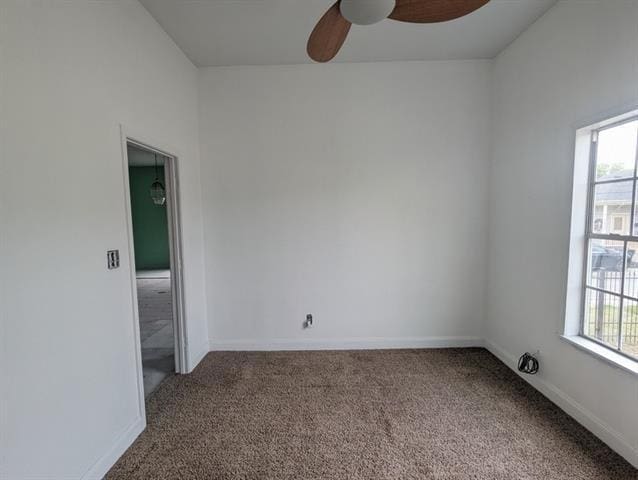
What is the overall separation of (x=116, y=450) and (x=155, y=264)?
7.55m

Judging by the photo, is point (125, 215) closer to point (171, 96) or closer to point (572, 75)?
point (171, 96)

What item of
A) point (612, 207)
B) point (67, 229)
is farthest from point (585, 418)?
point (67, 229)

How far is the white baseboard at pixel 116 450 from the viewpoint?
5.24 ft

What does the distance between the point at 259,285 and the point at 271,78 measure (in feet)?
7.11

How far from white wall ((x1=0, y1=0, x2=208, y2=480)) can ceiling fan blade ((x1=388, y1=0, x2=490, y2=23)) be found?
1676 millimetres

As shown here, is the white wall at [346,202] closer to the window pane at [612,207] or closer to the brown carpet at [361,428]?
the brown carpet at [361,428]

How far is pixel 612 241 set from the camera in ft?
6.16

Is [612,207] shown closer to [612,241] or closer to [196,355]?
[612,241]

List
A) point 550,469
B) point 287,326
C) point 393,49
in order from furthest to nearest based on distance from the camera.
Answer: point 287,326 < point 393,49 < point 550,469

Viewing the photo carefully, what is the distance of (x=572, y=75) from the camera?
79.2 inches

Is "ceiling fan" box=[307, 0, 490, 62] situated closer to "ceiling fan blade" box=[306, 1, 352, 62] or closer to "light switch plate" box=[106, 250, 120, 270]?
"ceiling fan blade" box=[306, 1, 352, 62]

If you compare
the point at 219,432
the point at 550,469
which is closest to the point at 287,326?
the point at 219,432

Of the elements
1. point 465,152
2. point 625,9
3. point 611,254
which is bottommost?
point 611,254

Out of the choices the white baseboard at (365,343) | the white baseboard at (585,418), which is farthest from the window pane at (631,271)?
the white baseboard at (365,343)
